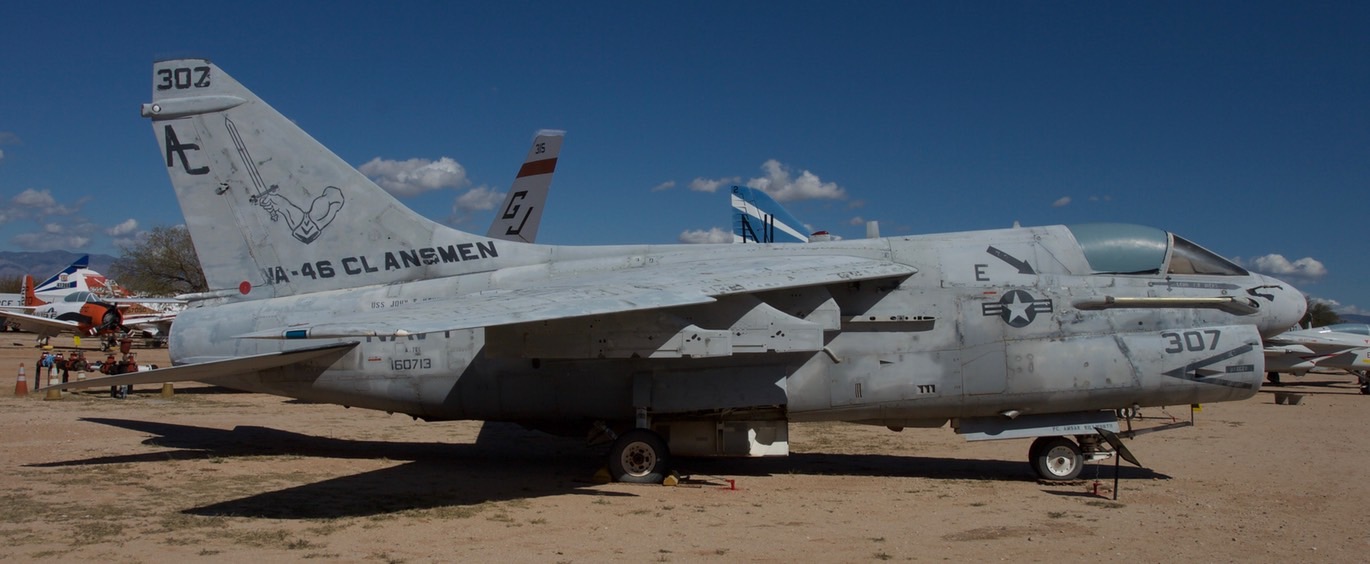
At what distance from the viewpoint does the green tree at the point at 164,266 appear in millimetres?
68875

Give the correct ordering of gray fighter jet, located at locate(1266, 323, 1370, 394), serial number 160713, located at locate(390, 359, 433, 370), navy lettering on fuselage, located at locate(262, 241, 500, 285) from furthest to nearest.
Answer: gray fighter jet, located at locate(1266, 323, 1370, 394) → navy lettering on fuselage, located at locate(262, 241, 500, 285) → serial number 160713, located at locate(390, 359, 433, 370)

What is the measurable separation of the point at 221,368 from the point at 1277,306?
44.1 feet

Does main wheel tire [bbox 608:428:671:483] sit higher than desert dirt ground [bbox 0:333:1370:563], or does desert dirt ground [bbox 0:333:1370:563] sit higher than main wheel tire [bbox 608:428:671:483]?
main wheel tire [bbox 608:428:671:483]

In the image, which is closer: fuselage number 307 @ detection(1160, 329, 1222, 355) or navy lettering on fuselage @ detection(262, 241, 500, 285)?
fuselage number 307 @ detection(1160, 329, 1222, 355)

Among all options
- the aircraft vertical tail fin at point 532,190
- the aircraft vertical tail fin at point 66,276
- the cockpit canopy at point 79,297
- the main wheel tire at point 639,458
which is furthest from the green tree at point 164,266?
the main wheel tire at point 639,458

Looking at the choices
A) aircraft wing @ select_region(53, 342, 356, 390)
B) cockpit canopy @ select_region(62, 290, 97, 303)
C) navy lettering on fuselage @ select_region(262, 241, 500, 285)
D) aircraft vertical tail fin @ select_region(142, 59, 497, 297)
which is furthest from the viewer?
cockpit canopy @ select_region(62, 290, 97, 303)

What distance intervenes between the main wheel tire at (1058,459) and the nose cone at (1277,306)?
283 centimetres

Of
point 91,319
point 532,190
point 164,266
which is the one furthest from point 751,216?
point 164,266

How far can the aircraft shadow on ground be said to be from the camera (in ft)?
31.9

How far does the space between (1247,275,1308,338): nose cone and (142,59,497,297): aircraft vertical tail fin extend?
10.3m

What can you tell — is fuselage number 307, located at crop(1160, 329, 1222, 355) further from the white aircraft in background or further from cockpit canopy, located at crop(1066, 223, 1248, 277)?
the white aircraft in background

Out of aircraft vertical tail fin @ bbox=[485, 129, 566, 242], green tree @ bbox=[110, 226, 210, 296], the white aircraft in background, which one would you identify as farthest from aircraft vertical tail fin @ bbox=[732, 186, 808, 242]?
green tree @ bbox=[110, 226, 210, 296]

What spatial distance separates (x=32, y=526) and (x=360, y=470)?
13.3 feet

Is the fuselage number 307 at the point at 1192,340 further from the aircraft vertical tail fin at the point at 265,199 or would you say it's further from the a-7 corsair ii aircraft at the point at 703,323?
the aircraft vertical tail fin at the point at 265,199
